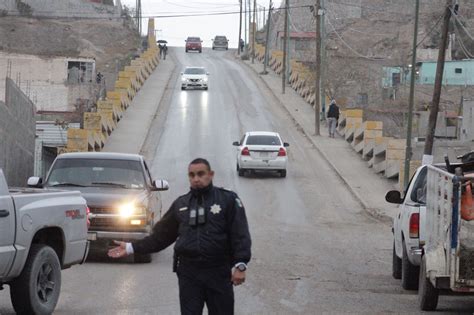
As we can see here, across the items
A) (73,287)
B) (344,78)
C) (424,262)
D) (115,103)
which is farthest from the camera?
(344,78)

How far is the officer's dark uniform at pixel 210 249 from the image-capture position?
767 cm

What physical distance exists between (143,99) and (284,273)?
40.2 metres

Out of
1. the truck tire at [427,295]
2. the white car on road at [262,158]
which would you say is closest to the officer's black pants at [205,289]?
the truck tire at [427,295]

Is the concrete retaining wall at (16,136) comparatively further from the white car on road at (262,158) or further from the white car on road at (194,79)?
the white car on road at (194,79)

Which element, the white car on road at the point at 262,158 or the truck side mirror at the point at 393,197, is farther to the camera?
the white car on road at the point at 262,158

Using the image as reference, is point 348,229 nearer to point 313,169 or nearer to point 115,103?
point 313,169

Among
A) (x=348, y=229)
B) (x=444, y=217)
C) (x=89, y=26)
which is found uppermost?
(x=89, y=26)

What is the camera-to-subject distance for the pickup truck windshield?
17.1m

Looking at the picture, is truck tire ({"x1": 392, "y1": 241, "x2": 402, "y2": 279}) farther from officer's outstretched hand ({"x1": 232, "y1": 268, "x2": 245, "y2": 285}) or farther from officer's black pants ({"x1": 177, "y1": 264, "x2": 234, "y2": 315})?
officer's outstretched hand ({"x1": 232, "y1": 268, "x2": 245, "y2": 285})

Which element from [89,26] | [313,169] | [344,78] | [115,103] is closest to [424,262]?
[313,169]

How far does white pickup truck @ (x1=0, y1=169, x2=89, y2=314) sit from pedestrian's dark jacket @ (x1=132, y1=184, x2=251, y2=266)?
2.79 metres

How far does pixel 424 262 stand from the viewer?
1180cm

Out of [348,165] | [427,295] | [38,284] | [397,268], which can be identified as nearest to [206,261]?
[38,284]

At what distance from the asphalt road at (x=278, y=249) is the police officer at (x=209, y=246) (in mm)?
3829
